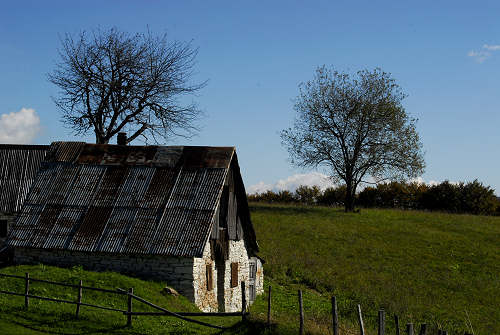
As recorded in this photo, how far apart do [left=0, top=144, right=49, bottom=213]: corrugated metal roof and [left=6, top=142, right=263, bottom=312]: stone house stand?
18.7ft

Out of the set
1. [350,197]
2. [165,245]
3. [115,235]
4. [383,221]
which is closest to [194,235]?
[165,245]

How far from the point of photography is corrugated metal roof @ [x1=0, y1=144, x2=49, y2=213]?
1270 inches

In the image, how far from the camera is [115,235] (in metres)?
24.0

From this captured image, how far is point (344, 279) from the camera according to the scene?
3225 centimetres

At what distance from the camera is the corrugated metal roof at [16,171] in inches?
1270

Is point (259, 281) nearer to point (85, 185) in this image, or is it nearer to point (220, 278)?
point (220, 278)

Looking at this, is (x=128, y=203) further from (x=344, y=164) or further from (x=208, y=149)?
(x=344, y=164)

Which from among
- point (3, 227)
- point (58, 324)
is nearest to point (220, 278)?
point (58, 324)

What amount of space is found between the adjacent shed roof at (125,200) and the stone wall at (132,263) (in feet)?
1.28

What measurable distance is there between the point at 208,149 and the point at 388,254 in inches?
686

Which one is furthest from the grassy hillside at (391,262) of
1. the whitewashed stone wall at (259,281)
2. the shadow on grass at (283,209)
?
the whitewashed stone wall at (259,281)

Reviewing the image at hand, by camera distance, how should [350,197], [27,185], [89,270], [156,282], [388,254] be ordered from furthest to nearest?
[350,197] < [388,254] < [27,185] < [89,270] < [156,282]

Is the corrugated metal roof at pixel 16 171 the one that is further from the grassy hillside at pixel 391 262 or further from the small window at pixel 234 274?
the grassy hillside at pixel 391 262

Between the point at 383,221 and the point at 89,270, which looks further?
the point at 383,221
